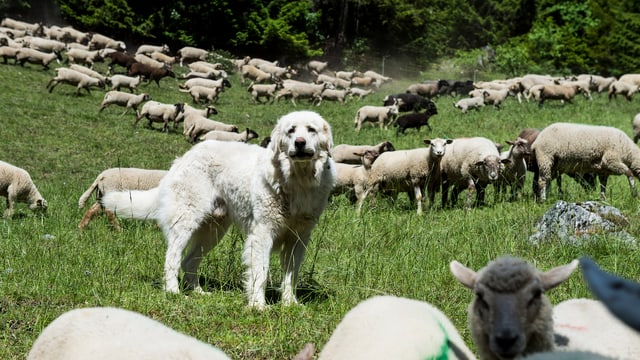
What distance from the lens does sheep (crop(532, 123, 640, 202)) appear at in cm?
1305

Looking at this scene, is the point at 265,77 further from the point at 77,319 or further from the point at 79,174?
the point at 77,319

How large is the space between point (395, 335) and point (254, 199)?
3468mm

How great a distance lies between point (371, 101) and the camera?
107ft

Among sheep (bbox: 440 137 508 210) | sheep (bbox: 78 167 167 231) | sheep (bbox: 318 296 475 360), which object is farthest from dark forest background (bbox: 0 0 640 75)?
sheep (bbox: 318 296 475 360)

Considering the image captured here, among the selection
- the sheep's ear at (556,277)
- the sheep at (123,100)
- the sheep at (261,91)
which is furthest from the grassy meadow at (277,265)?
the sheep at (261,91)

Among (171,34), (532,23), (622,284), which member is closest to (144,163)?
(622,284)

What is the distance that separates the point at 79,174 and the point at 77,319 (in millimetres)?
12300

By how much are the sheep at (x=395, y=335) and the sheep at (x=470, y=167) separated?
8912 mm

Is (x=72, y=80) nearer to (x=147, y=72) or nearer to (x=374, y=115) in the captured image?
(x=147, y=72)

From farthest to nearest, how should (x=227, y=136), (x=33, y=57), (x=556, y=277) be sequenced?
(x=33, y=57) → (x=227, y=136) → (x=556, y=277)

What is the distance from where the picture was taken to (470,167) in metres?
13.2

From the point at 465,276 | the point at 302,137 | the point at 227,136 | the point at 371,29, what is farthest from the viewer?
the point at 371,29

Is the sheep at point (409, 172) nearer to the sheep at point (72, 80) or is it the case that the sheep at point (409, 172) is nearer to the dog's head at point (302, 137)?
the dog's head at point (302, 137)

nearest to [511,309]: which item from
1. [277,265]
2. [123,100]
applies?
[277,265]
